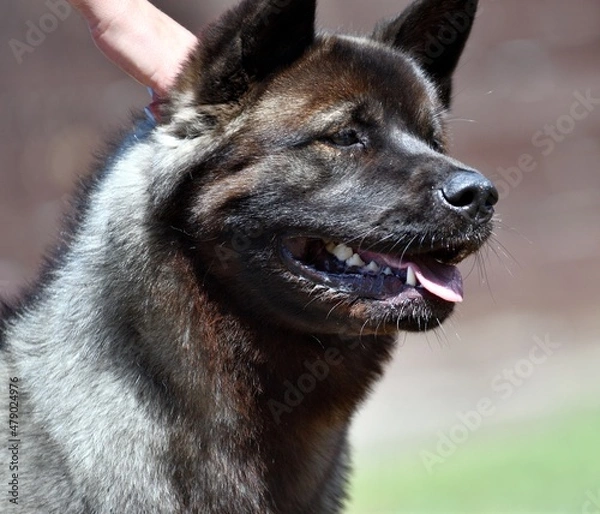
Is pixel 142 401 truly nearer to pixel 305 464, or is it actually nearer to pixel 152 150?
pixel 305 464

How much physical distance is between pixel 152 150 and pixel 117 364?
0.71 metres

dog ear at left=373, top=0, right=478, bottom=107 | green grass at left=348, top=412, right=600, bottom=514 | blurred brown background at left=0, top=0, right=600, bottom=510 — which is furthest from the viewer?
blurred brown background at left=0, top=0, right=600, bottom=510

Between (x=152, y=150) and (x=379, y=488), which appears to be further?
(x=379, y=488)

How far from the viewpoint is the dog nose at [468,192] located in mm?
3232

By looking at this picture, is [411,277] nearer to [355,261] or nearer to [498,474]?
[355,261]

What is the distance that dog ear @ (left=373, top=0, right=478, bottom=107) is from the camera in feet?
12.8

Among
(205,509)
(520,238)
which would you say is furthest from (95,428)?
(520,238)

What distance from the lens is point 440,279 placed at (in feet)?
11.2

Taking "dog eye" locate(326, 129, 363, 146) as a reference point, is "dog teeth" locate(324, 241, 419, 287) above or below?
below

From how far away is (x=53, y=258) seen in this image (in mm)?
3617

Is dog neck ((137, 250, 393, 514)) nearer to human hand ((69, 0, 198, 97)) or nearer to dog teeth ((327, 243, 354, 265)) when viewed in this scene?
dog teeth ((327, 243, 354, 265))

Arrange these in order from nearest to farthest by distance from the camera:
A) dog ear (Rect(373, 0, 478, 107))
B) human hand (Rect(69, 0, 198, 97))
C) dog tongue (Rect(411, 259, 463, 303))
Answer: dog tongue (Rect(411, 259, 463, 303)) < human hand (Rect(69, 0, 198, 97)) < dog ear (Rect(373, 0, 478, 107))

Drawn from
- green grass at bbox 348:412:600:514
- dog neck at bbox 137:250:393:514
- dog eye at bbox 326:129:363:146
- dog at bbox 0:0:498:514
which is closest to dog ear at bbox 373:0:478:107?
dog at bbox 0:0:498:514

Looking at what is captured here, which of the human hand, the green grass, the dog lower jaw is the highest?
the human hand
